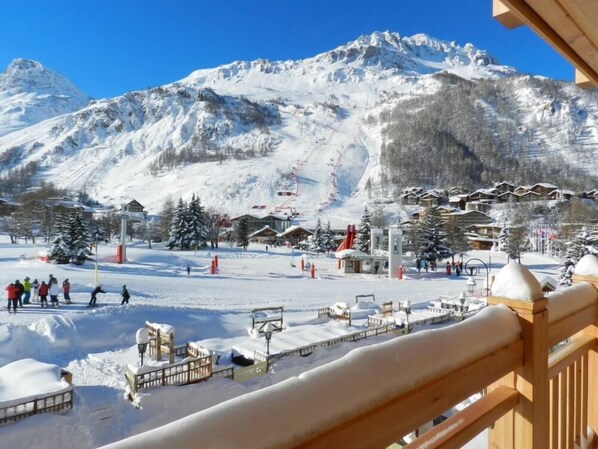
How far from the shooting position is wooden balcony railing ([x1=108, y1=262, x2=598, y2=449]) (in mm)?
615

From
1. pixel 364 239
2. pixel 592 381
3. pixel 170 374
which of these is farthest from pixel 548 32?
pixel 364 239

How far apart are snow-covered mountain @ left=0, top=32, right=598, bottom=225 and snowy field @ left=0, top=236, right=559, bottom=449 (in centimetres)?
3674

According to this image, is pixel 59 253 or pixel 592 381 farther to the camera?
pixel 59 253

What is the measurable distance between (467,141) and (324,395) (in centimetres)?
11091

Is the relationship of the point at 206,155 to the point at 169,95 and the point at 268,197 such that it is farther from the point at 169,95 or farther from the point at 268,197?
the point at 169,95

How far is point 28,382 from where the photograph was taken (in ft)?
21.1

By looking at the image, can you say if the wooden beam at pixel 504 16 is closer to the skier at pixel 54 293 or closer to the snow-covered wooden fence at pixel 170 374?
the snow-covered wooden fence at pixel 170 374

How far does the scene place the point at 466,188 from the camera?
81.9 meters

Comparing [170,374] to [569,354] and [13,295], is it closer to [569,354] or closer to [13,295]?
[569,354]

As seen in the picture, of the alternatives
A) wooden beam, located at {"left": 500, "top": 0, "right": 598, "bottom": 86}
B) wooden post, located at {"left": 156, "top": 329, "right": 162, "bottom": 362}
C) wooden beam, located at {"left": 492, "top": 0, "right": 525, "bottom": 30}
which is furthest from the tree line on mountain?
wooden beam, located at {"left": 492, "top": 0, "right": 525, "bottom": 30}

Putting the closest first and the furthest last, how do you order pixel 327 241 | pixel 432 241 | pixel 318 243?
pixel 432 241 < pixel 318 243 < pixel 327 241

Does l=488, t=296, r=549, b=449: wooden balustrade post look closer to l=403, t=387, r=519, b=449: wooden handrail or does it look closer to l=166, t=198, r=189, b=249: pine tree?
l=403, t=387, r=519, b=449: wooden handrail

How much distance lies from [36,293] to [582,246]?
24.7m

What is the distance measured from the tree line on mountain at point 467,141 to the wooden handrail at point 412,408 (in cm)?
8100
